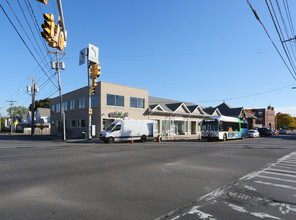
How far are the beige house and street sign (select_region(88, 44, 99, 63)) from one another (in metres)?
4.38

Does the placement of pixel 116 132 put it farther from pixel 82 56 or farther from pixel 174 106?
pixel 174 106

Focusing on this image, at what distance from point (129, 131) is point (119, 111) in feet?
24.5

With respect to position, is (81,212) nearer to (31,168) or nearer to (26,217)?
(26,217)

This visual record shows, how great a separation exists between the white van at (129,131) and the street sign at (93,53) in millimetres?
→ 8054

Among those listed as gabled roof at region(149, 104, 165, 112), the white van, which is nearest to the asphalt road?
the white van

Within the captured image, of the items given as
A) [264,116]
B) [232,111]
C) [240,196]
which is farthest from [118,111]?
[264,116]

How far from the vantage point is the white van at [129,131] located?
2127 cm

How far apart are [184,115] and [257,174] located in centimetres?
3120

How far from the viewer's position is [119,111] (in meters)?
28.9

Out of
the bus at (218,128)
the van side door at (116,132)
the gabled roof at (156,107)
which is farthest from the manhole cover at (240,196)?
the gabled roof at (156,107)

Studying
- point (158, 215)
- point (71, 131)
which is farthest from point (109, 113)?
point (158, 215)

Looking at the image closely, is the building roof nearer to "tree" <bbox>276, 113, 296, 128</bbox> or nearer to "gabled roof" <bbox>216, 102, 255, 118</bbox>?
"gabled roof" <bbox>216, 102, 255, 118</bbox>

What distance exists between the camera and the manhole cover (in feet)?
15.0

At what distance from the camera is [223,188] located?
5367 millimetres
